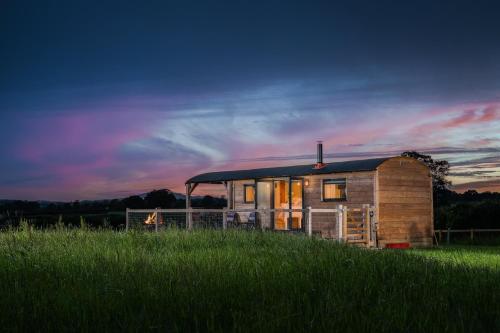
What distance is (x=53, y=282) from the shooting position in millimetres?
8258

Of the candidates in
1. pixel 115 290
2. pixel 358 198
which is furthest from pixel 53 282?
pixel 358 198

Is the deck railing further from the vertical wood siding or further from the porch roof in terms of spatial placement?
the porch roof

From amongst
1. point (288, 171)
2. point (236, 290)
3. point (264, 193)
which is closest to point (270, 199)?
point (264, 193)

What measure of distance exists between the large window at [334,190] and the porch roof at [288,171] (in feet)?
1.64

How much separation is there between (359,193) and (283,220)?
4303 millimetres

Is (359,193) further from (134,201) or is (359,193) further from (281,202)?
(134,201)

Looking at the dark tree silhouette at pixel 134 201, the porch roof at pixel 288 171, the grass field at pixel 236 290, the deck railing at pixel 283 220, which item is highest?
the porch roof at pixel 288 171

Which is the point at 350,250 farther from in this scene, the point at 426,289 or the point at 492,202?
the point at 492,202

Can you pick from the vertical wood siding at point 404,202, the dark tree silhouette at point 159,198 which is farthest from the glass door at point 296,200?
the dark tree silhouette at point 159,198

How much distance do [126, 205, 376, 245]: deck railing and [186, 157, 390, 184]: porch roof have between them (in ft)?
4.93

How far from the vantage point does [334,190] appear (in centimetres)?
2248

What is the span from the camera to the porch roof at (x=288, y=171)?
21100 mm

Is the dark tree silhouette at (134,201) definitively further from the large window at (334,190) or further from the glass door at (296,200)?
the large window at (334,190)

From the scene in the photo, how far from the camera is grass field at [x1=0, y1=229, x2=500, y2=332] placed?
19.7 ft
